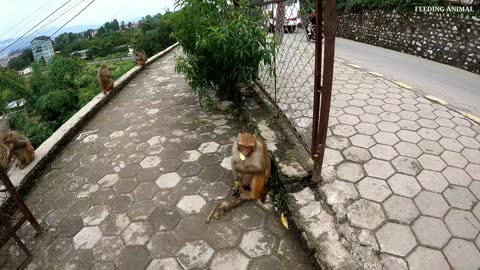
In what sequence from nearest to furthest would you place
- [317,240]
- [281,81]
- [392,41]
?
[317,240] < [281,81] < [392,41]

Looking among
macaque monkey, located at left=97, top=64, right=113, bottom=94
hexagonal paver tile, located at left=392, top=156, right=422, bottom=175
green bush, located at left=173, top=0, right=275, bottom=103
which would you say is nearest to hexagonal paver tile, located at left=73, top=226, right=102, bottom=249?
green bush, located at left=173, top=0, right=275, bottom=103

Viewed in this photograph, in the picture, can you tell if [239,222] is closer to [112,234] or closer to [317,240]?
[317,240]

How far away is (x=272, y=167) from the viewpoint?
326 cm

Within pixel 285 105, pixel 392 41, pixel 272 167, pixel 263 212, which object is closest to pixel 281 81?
pixel 285 105

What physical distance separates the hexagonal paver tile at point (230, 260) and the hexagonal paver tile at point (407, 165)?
1903mm

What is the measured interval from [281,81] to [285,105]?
4.10ft

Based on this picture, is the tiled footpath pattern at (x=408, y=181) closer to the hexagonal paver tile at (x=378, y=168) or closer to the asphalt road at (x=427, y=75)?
the hexagonal paver tile at (x=378, y=168)

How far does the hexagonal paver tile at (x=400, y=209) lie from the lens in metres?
2.50

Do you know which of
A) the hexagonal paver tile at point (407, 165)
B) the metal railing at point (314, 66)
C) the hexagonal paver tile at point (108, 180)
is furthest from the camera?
the hexagonal paver tile at point (108, 180)

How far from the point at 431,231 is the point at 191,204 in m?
2.21

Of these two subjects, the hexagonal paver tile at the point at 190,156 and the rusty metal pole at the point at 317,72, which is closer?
the rusty metal pole at the point at 317,72

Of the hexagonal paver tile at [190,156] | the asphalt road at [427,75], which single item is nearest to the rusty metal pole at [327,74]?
the hexagonal paver tile at [190,156]

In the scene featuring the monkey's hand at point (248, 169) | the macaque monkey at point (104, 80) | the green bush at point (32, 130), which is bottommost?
the green bush at point (32, 130)

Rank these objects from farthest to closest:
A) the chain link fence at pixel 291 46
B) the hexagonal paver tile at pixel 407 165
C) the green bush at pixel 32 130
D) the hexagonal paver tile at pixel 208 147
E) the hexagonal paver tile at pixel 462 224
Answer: the green bush at pixel 32 130, the hexagonal paver tile at pixel 208 147, the chain link fence at pixel 291 46, the hexagonal paver tile at pixel 407 165, the hexagonal paver tile at pixel 462 224
